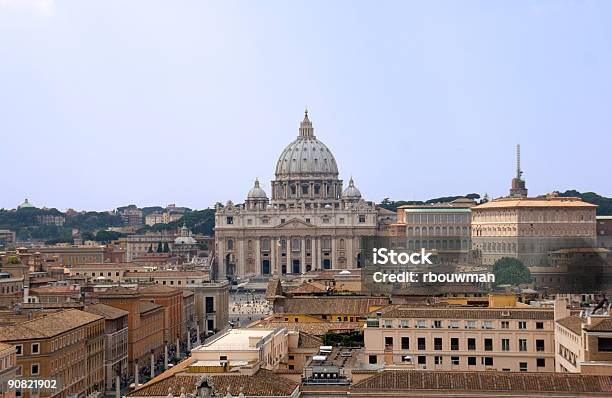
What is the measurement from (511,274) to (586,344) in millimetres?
45334

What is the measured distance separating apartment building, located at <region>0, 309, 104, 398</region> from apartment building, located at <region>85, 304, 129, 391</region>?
0.91m

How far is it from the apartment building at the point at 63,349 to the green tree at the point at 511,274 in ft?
71.9

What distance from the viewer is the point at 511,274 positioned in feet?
266

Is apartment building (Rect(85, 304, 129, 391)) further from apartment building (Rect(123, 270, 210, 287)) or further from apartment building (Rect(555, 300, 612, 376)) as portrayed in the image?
apartment building (Rect(123, 270, 210, 287))

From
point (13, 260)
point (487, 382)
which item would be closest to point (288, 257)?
point (13, 260)

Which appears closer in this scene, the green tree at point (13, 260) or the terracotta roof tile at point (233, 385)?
the terracotta roof tile at point (233, 385)

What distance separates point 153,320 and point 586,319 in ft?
138

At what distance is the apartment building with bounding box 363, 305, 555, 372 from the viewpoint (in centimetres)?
4422

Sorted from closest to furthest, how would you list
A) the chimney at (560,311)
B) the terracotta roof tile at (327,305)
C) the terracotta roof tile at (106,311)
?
1. the chimney at (560,311)
2. the terracotta roof tile at (327,305)
3. the terracotta roof tile at (106,311)

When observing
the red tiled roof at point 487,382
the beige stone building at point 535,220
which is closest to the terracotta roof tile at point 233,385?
the red tiled roof at point 487,382

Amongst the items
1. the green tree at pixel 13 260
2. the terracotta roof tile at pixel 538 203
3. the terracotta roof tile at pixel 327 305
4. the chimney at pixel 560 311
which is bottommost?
the terracotta roof tile at pixel 327 305

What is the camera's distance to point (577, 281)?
7525 cm

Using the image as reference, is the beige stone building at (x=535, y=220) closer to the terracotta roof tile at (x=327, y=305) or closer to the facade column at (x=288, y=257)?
the facade column at (x=288, y=257)

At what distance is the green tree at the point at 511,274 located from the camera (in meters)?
77.9
